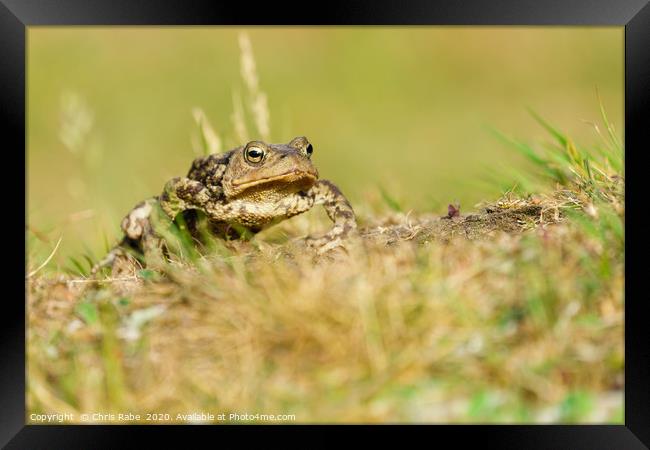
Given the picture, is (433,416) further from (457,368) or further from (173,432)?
(173,432)

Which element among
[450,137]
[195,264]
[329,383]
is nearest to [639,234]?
[329,383]

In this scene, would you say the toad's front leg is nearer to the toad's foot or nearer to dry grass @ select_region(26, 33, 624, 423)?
the toad's foot

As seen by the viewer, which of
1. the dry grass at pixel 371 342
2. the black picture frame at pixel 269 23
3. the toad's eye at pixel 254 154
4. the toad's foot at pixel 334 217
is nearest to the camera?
the dry grass at pixel 371 342

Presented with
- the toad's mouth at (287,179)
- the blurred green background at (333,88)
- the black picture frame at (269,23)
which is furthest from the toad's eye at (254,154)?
the blurred green background at (333,88)

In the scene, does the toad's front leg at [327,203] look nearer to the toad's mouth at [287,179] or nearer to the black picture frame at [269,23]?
the toad's mouth at [287,179]

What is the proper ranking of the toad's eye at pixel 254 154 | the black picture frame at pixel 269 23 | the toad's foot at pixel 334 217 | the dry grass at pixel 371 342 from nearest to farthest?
the dry grass at pixel 371 342, the black picture frame at pixel 269 23, the toad's foot at pixel 334 217, the toad's eye at pixel 254 154

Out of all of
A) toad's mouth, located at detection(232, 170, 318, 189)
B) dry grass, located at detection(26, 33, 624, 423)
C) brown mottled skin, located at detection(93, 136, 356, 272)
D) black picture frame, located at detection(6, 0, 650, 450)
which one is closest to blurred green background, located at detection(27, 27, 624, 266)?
brown mottled skin, located at detection(93, 136, 356, 272)

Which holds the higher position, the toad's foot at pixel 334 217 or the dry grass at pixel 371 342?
the toad's foot at pixel 334 217
